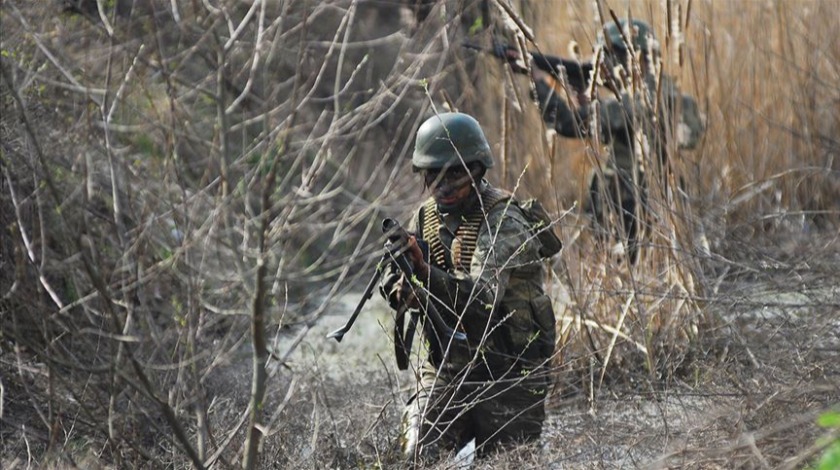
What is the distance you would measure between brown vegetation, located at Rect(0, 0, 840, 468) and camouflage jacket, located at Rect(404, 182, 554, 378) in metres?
0.26

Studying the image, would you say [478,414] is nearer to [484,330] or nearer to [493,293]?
[484,330]

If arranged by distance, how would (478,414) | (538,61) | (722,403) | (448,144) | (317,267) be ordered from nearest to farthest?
(722,403) → (448,144) → (478,414) → (538,61) → (317,267)

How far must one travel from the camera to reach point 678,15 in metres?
6.28

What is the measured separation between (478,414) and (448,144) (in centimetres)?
106

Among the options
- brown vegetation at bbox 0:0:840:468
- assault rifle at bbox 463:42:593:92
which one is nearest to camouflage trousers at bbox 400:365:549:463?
brown vegetation at bbox 0:0:840:468

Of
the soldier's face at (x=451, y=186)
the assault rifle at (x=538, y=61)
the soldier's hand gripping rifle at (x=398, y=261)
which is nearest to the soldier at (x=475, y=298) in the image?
the soldier's face at (x=451, y=186)

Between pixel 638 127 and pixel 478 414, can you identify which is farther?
pixel 638 127

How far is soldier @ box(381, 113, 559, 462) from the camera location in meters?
5.00

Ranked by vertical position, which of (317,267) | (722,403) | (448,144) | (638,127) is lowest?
(317,267)

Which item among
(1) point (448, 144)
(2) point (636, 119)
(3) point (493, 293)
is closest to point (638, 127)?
(2) point (636, 119)

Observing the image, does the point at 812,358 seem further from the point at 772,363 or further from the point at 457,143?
the point at 457,143

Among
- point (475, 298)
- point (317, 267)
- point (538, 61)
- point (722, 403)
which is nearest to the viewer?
point (722, 403)

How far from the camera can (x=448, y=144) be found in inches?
205

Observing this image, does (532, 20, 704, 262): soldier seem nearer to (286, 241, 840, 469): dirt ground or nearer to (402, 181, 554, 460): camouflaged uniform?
(286, 241, 840, 469): dirt ground
